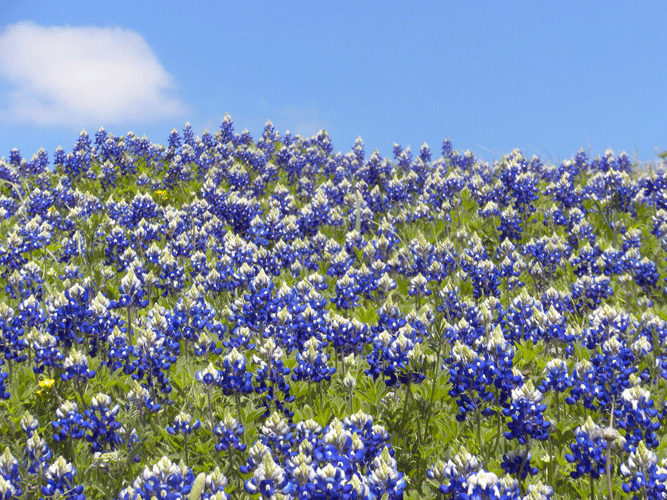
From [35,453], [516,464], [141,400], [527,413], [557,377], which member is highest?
[557,377]

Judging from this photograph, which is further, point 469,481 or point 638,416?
point 638,416

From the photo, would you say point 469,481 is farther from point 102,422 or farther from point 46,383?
point 46,383

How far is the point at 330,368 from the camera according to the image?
4.43 m

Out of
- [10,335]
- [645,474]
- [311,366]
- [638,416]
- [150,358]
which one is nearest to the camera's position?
[645,474]

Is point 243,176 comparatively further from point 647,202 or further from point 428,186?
point 647,202

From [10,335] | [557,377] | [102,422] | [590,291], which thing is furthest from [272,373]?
[590,291]

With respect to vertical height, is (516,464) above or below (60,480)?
above

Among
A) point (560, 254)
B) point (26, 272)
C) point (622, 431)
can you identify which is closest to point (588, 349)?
point (622, 431)

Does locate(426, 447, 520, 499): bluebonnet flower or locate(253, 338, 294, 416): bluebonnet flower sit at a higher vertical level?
locate(253, 338, 294, 416): bluebonnet flower

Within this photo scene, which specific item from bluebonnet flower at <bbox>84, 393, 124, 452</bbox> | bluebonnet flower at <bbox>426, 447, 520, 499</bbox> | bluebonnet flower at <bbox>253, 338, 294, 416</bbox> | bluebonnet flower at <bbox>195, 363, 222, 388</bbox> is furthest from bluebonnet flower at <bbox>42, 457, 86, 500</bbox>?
bluebonnet flower at <bbox>426, 447, 520, 499</bbox>

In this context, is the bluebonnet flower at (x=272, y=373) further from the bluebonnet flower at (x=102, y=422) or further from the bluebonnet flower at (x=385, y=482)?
the bluebonnet flower at (x=385, y=482)

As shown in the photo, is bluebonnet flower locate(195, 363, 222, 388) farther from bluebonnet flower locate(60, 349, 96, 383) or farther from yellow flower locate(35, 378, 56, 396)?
yellow flower locate(35, 378, 56, 396)

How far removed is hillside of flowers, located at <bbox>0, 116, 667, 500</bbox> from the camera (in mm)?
3387

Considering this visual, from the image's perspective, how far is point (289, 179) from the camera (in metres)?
16.0
